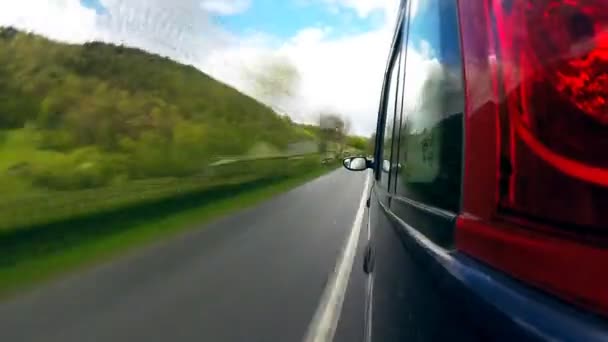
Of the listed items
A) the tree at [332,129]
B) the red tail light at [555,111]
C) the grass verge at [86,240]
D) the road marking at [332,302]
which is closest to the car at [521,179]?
the red tail light at [555,111]

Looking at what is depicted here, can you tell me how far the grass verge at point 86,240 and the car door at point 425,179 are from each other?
254 inches

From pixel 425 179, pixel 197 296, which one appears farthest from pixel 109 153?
pixel 425 179

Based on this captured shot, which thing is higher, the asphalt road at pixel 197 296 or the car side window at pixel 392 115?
the car side window at pixel 392 115

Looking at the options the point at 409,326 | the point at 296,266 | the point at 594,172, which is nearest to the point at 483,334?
the point at 594,172

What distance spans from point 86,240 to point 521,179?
11.6m

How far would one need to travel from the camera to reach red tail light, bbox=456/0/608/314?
1102 mm

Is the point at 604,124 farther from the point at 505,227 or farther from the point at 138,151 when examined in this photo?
the point at 138,151

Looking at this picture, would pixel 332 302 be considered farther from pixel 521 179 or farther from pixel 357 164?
pixel 521 179

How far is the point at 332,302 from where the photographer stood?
6703 millimetres

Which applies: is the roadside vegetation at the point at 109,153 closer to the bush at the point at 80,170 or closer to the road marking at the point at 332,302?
the bush at the point at 80,170

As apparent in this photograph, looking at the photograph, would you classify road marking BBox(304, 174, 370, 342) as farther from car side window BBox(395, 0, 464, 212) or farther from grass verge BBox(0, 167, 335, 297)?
grass verge BBox(0, 167, 335, 297)

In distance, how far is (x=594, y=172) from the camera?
1109mm

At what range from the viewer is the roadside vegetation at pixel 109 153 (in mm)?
11766

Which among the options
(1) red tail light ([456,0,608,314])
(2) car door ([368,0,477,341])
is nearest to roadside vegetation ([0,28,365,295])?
(2) car door ([368,0,477,341])
